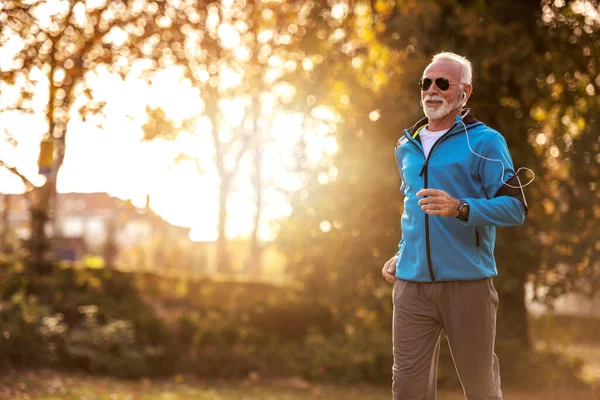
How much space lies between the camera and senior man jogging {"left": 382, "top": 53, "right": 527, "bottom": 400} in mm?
3869

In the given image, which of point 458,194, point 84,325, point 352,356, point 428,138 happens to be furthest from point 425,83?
point 84,325

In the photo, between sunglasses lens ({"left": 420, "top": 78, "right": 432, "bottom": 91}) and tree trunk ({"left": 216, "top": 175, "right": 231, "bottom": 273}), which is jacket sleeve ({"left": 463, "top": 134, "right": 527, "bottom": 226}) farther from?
tree trunk ({"left": 216, "top": 175, "right": 231, "bottom": 273})

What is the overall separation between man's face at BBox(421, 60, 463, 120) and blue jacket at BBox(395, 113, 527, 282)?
103mm

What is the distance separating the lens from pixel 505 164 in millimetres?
3838

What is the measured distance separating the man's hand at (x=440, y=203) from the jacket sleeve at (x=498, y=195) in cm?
8

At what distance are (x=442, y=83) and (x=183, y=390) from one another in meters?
7.87

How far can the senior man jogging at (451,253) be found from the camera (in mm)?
3869

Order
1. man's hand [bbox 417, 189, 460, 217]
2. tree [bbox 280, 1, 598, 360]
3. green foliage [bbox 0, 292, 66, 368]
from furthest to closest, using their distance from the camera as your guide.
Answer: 1. tree [bbox 280, 1, 598, 360]
2. green foliage [bbox 0, 292, 66, 368]
3. man's hand [bbox 417, 189, 460, 217]

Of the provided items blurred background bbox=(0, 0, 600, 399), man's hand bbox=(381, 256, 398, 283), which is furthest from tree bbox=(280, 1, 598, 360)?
man's hand bbox=(381, 256, 398, 283)

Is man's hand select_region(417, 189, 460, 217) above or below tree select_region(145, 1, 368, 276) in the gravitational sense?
below

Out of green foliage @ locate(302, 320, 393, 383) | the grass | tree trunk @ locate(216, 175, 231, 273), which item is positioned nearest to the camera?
the grass

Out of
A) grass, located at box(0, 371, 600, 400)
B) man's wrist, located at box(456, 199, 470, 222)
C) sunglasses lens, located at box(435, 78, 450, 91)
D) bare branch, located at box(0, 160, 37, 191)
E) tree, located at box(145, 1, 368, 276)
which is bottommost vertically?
grass, located at box(0, 371, 600, 400)

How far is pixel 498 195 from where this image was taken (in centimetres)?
382

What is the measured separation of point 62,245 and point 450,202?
12.3m
